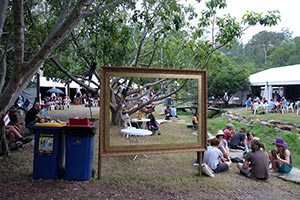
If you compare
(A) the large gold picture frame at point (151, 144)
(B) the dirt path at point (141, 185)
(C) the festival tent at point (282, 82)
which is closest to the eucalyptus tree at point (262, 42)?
(C) the festival tent at point (282, 82)

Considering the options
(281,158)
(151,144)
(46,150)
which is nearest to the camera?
(46,150)

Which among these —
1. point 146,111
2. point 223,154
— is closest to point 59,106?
point 146,111

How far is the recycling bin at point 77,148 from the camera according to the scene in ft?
16.8

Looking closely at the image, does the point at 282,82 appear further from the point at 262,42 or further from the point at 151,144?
the point at 262,42

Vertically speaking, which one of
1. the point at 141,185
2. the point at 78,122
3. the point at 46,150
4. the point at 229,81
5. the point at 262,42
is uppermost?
the point at 262,42

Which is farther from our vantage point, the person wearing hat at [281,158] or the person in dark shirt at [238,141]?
the person in dark shirt at [238,141]

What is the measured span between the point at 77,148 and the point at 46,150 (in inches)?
20.8

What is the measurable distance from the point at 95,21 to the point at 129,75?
3.84 m

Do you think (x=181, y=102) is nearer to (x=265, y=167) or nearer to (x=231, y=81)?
(x=265, y=167)

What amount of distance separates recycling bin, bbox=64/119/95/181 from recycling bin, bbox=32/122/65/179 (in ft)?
0.66

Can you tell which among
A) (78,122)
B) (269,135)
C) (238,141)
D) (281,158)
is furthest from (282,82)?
(78,122)

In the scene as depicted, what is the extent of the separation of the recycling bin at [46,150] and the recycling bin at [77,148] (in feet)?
0.66

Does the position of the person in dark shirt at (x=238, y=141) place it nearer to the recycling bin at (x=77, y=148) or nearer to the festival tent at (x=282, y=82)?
the recycling bin at (x=77, y=148)

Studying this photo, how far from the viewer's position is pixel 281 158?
21.3 feet
